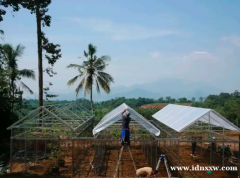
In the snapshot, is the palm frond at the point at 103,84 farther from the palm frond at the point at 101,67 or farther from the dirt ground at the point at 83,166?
the dirt ground at the point at 83,166

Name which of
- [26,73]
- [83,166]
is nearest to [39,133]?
[83,166]

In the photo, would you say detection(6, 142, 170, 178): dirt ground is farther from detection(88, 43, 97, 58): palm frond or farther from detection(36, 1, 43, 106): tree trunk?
detection(88, 43, 97, 58): palm frond

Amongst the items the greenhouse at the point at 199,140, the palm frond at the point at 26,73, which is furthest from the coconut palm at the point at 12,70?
the greenhouse at the point at 199,140

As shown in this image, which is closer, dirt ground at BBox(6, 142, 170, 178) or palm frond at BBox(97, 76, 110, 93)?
dirt ground at BBox(6, 142, 170, 178)

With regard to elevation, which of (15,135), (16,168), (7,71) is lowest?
(16,168)

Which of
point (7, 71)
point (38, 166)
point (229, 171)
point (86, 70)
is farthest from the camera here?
point (86, 70)

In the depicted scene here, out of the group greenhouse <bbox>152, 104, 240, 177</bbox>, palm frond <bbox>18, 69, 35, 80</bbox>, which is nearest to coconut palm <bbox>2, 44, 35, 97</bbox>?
palm frond <bbox>18, 69, 35, 80</bbox>

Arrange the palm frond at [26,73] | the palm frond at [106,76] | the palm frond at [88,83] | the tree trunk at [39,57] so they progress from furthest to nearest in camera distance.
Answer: the palm frond at [106,76]
the palm frond at [88,83]
the palm frond at [26,73]
the tree trunk at [39,57]

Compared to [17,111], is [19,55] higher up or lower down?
higher up

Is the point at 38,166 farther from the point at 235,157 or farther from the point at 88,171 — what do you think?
the point at 235,157

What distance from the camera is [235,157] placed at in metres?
13.5

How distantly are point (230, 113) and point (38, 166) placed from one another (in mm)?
21934

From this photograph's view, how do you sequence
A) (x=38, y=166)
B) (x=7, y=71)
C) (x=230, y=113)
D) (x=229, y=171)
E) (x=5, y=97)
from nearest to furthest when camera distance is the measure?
1. (x=229, y=171)
2. (x=38, y=166)
3. (x=5, y=97)
4. (x=7, y=71)
5. (x=230, y=113)

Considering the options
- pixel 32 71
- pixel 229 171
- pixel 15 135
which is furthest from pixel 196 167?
pixel 32 71
